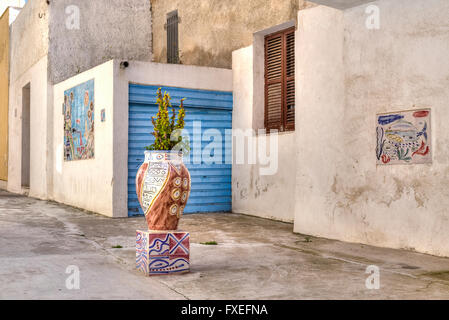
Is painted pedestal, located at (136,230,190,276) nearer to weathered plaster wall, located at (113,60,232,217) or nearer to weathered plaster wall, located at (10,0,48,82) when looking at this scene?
weathered plaster wall, located at (113,60,232,217)

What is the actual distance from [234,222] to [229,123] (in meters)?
2.55

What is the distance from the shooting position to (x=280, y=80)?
33.0ft

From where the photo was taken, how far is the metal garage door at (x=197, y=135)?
33.9 feet

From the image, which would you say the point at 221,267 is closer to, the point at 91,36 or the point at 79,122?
the point at 79,122

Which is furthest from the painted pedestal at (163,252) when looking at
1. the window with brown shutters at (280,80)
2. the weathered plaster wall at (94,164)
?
the weathered plaster wall at (94,164)

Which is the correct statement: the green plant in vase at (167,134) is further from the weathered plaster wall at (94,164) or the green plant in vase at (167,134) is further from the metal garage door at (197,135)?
the metal garage door at (197,135)

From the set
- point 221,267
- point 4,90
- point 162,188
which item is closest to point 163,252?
point 162,188

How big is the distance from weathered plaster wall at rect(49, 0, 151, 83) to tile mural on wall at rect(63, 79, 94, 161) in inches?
46.4

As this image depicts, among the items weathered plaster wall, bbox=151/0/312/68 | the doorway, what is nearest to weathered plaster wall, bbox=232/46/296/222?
weathered plaster wall, bbox=151/0/312/68

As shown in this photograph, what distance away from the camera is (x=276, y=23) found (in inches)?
391

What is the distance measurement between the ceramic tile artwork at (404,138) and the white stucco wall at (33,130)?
975 cm
